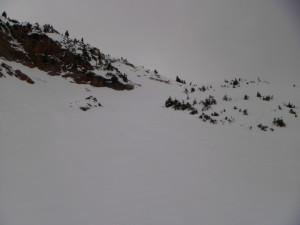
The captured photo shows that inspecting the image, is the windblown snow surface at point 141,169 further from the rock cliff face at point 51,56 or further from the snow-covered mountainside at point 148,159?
the rock cliff face at point 51,56

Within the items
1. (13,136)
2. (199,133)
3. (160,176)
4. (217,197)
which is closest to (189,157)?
(160,176)

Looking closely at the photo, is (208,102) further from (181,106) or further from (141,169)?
(141,169)

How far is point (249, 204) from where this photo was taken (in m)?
4.17

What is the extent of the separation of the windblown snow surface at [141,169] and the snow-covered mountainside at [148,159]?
0.08 ft

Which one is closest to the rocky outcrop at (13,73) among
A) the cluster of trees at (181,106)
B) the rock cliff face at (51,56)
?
the rock cliff face at (51,56)

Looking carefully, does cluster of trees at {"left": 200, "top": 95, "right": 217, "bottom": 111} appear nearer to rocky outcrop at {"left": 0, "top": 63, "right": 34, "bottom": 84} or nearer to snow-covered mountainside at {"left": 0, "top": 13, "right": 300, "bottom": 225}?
snow-covered mountainside at {"left": 0, "top": 13, "right": 300, "bottom": 225}

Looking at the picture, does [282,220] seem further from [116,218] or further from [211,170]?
[116,218]

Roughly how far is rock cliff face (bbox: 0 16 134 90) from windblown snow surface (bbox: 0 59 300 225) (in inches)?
324

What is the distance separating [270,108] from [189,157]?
7720mm

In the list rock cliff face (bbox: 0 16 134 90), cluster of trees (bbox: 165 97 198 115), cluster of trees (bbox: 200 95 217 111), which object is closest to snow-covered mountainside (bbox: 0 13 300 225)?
cluster of trees (bbox: 200 95 217 111)

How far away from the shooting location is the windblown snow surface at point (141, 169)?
12.7 feet

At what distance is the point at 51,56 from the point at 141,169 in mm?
19177

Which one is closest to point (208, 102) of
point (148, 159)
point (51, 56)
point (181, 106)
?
point (181, 106)

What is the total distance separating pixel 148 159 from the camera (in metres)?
6.36
